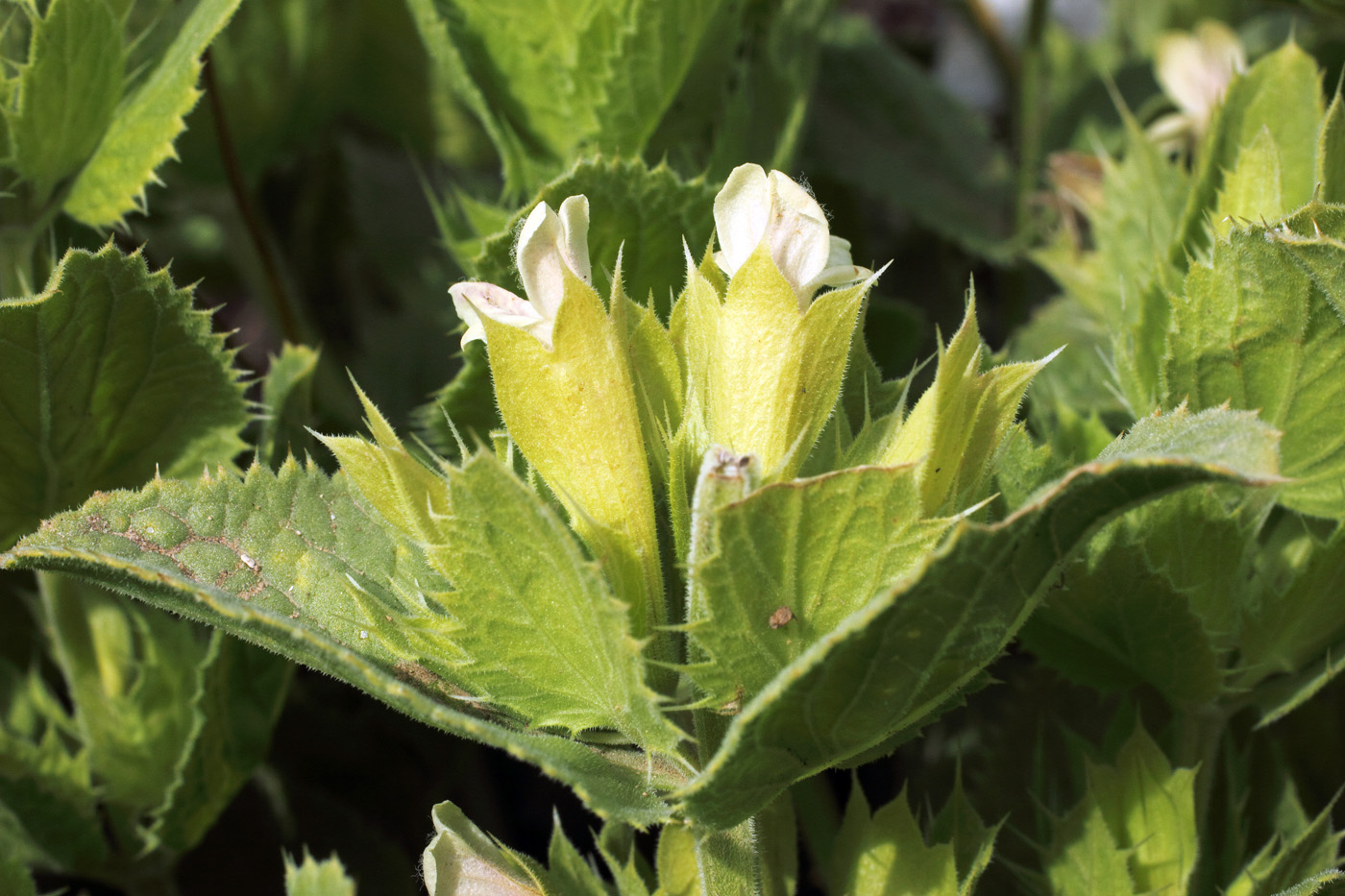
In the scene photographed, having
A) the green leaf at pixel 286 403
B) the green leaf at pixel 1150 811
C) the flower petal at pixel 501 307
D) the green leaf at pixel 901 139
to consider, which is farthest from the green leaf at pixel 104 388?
the green leaf at pixel 901 139

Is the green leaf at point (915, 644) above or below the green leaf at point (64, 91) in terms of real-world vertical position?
below

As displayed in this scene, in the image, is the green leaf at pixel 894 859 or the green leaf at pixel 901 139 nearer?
the green leaf at pixel 894 859

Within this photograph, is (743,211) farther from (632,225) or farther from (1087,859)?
(1087,859)

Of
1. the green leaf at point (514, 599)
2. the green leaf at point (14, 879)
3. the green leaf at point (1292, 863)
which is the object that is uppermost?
the green leaf at point (514, 599)

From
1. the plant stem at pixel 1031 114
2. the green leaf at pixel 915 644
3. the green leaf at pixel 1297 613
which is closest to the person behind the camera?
the green leaf at pixel 915 644

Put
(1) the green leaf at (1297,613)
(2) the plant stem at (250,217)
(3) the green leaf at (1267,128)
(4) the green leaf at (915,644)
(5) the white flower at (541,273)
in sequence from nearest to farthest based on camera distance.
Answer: (4) the green leaf at (915,644)
(5) the white flower at (541,273)
(1) the green leaf at (1297,613)
(3) the green leaf at (1267,128)
(2) the plant stem at (250,217)

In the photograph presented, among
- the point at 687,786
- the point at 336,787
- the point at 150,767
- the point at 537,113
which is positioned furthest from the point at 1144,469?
the point at 336,787

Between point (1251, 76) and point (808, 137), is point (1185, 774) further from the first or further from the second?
point (808, 137)

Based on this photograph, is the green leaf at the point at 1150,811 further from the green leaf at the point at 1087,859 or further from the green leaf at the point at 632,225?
the green leaf at the point at 632,225
